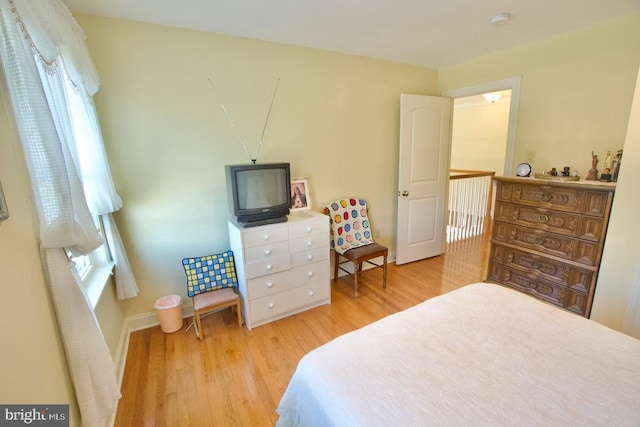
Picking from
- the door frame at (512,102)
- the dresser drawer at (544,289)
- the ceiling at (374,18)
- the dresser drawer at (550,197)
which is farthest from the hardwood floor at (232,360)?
the ceiling at (374,18)

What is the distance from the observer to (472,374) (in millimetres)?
1006

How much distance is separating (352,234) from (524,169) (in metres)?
1.70

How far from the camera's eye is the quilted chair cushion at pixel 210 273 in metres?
2.27

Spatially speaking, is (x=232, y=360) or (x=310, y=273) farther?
(x=310, y=273)

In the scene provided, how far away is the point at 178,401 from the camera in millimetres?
1632

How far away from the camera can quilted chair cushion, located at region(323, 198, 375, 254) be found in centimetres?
291

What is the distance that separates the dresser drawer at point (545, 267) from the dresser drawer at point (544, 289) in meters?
0.05

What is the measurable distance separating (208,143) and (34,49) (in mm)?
1271

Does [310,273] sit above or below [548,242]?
below

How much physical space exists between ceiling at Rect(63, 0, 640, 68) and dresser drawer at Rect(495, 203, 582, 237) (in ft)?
4.74

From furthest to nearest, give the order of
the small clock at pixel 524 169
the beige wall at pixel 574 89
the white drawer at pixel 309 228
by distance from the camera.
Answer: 1. the small clock at pixel 524 169
2. the white drawer at pixel 309 228
3. the beige wall at pixel 574 89

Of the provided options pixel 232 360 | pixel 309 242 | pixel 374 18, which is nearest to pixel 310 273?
pixel 309 242

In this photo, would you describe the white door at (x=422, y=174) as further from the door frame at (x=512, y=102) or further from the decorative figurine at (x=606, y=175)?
the decorative figurine at (x=606, y=175)

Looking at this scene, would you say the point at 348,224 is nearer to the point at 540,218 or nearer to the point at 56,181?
Result: the point at 540,218
